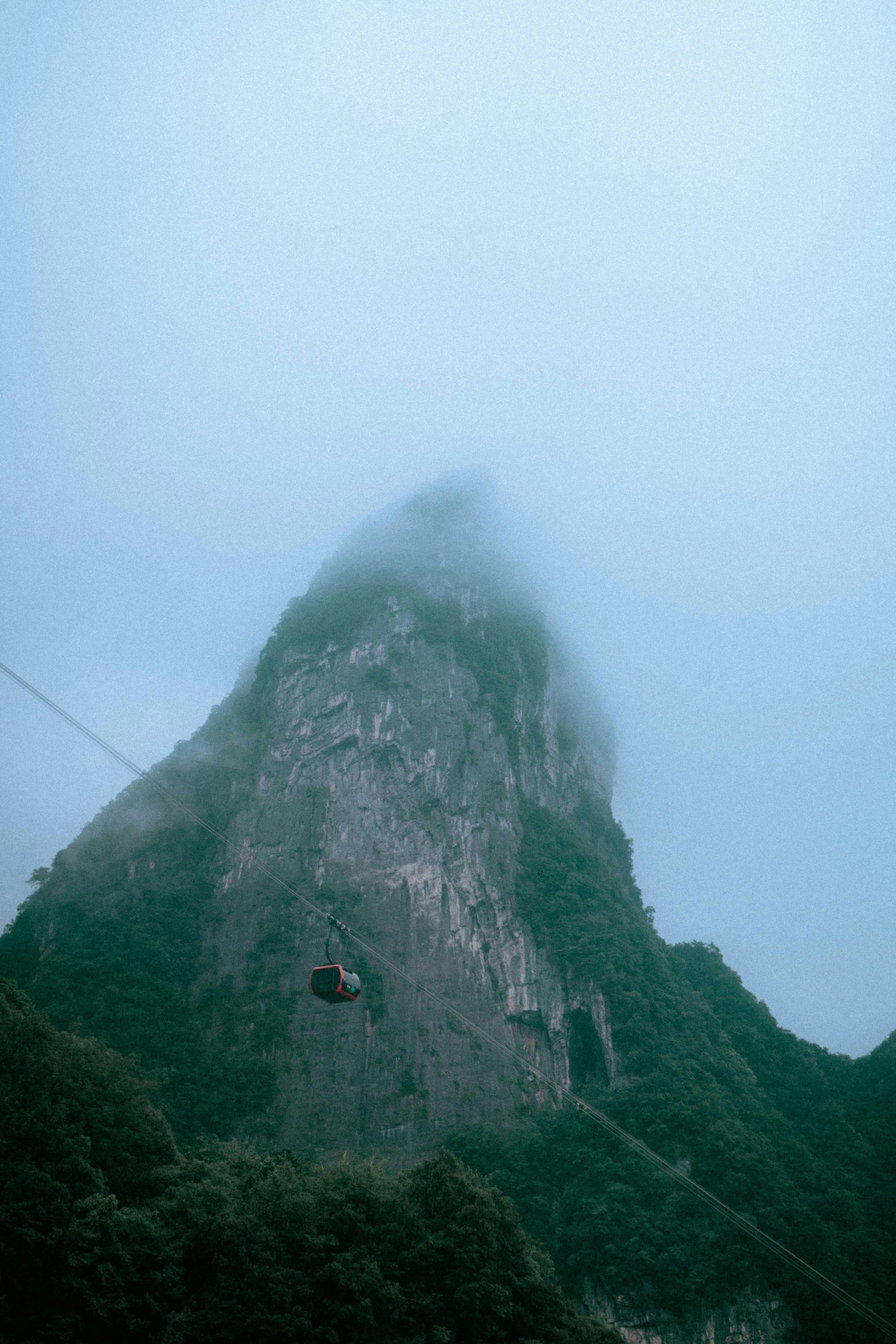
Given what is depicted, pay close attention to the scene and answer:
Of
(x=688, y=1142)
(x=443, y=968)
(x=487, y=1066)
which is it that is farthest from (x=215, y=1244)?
(x=443, y=968)

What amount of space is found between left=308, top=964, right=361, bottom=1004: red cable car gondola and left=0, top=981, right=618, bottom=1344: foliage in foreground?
396 cm

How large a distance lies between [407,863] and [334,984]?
30261mm

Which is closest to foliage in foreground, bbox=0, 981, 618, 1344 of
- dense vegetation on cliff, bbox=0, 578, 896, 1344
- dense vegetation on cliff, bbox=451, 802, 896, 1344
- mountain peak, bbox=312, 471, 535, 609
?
dense vegetation on cliff, bbox=0, 578, 896, 1344

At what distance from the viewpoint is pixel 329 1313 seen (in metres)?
16.2

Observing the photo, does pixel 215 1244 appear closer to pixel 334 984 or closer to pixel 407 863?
pixel 334 984

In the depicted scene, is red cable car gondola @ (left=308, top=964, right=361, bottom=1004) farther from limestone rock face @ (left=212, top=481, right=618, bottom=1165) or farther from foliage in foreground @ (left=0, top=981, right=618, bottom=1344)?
limestone rock face @ (left=212, top=481, right=618, bottom=1165)

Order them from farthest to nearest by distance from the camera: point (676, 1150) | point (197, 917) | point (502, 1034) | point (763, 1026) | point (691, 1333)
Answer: point (763, 1026)
point (197, 917)
point (502, 1034)
point (676, 1150)
point (691, 1333)

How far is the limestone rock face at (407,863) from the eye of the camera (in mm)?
41688

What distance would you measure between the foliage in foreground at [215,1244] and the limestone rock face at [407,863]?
21462 mm

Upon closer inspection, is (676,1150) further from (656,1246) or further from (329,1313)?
(329,1313)

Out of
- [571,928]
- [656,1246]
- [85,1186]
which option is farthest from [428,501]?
[85,1186]

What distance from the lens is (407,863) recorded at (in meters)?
49.1

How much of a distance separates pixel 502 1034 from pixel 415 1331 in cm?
2944

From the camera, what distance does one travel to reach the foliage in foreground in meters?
15.2
